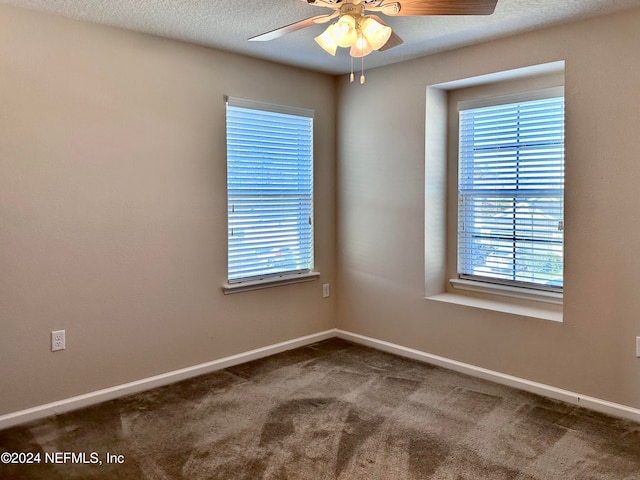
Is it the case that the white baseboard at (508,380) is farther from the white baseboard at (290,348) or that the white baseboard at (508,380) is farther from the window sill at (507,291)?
the window sill at (507,291)

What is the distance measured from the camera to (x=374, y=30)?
2152mm

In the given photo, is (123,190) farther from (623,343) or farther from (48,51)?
(623,343)

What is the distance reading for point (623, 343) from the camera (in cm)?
297

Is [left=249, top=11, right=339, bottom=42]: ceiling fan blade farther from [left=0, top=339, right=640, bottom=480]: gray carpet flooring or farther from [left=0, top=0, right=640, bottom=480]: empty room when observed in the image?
[left=0, top=339, right=640, bottom=480]: gray carpet flooring

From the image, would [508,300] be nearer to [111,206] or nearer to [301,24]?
[301,24]

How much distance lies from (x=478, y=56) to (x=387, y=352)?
2.39 metres

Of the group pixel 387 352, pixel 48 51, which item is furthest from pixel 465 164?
pixel 48 51

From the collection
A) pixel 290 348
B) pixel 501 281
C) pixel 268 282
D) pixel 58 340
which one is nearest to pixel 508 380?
pixel 501 281

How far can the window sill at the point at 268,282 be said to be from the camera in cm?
385

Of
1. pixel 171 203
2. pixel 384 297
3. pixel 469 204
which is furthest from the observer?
pixel 384 297

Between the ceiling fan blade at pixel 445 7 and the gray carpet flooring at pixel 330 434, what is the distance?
2.07 metres

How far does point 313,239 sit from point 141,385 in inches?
72.3

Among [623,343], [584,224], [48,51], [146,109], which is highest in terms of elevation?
[48,51]

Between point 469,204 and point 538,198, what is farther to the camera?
point 469,204
